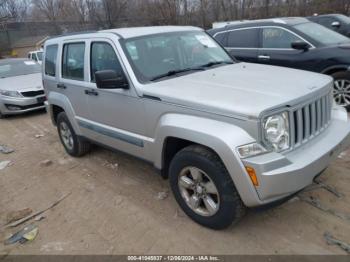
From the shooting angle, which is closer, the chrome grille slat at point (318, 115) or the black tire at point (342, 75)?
the chrome grille slat at point (318, 115)

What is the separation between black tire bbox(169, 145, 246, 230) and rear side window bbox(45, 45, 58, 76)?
3051mm

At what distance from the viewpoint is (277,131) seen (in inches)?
107

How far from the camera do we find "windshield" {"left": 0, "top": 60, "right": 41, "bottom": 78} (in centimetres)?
998

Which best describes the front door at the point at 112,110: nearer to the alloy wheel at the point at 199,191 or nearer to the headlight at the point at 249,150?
the alloy wheel at the point at 199,191

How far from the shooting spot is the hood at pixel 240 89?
275cm

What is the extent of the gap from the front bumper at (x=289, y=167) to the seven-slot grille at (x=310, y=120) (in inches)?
3.2

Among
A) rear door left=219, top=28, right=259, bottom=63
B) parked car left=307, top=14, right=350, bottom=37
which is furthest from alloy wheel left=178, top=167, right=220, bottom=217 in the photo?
parked car left=307, top=14, right=350, bottom=37

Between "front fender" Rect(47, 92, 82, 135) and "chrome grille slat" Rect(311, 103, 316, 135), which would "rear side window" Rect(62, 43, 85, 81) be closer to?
"front fender" Rect(47, 92, 82, 135)

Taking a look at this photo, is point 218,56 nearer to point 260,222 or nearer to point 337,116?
point 337,116

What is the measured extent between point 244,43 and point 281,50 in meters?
0.94

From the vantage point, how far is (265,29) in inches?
272

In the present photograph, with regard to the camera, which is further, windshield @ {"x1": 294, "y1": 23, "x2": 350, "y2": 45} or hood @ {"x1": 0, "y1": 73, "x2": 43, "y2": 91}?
hood @ {"x1": 0, "y1": 73, "x2": 43, "y2": 91}

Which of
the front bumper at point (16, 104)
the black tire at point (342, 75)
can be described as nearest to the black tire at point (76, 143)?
the front bumper at point (16, 104)

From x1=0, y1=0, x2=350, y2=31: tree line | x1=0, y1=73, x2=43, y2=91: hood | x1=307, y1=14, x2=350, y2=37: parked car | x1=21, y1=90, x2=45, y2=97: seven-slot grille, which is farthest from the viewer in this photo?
x1=0, y1=0, x2=350, y2=31: tree line
